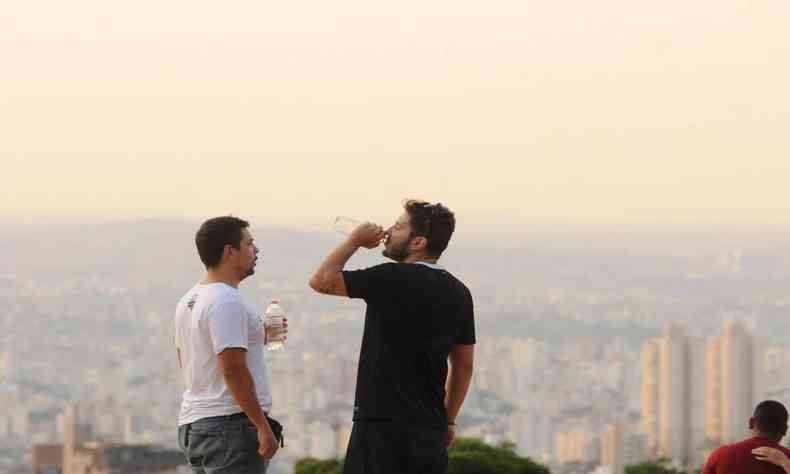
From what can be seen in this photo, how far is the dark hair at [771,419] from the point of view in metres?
5.65

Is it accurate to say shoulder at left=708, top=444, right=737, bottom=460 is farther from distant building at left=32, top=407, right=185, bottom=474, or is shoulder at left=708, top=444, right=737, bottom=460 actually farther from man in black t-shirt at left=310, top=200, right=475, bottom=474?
distant building at left=32, top=407, right=185, bottom=474

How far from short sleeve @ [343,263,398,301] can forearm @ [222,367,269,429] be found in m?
0.42

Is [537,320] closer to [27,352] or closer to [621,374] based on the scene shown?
[621,374]

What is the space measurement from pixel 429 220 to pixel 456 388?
0.64 m

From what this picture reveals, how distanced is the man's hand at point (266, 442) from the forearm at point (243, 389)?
0.06 m

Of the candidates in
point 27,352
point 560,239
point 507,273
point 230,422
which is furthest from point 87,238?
point 230,422

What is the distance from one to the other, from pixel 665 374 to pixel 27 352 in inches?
1325

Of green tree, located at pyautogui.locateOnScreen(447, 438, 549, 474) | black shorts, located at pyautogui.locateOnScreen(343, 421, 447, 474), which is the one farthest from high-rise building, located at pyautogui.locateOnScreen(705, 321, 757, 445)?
black shorts, located at pyautogui.locateOnScreen(343, 421, 447, 474)

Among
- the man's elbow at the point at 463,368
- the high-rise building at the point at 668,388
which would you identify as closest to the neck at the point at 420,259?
the man's elbow at the point at 463,368

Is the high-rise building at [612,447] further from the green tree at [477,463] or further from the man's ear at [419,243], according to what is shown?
the man's ear at [419,243]

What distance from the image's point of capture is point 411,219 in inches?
196

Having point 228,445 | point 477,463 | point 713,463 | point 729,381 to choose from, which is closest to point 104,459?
point 477,463

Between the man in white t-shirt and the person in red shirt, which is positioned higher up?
the man in white t-shirt

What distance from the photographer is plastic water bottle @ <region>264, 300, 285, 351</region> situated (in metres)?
5.28
